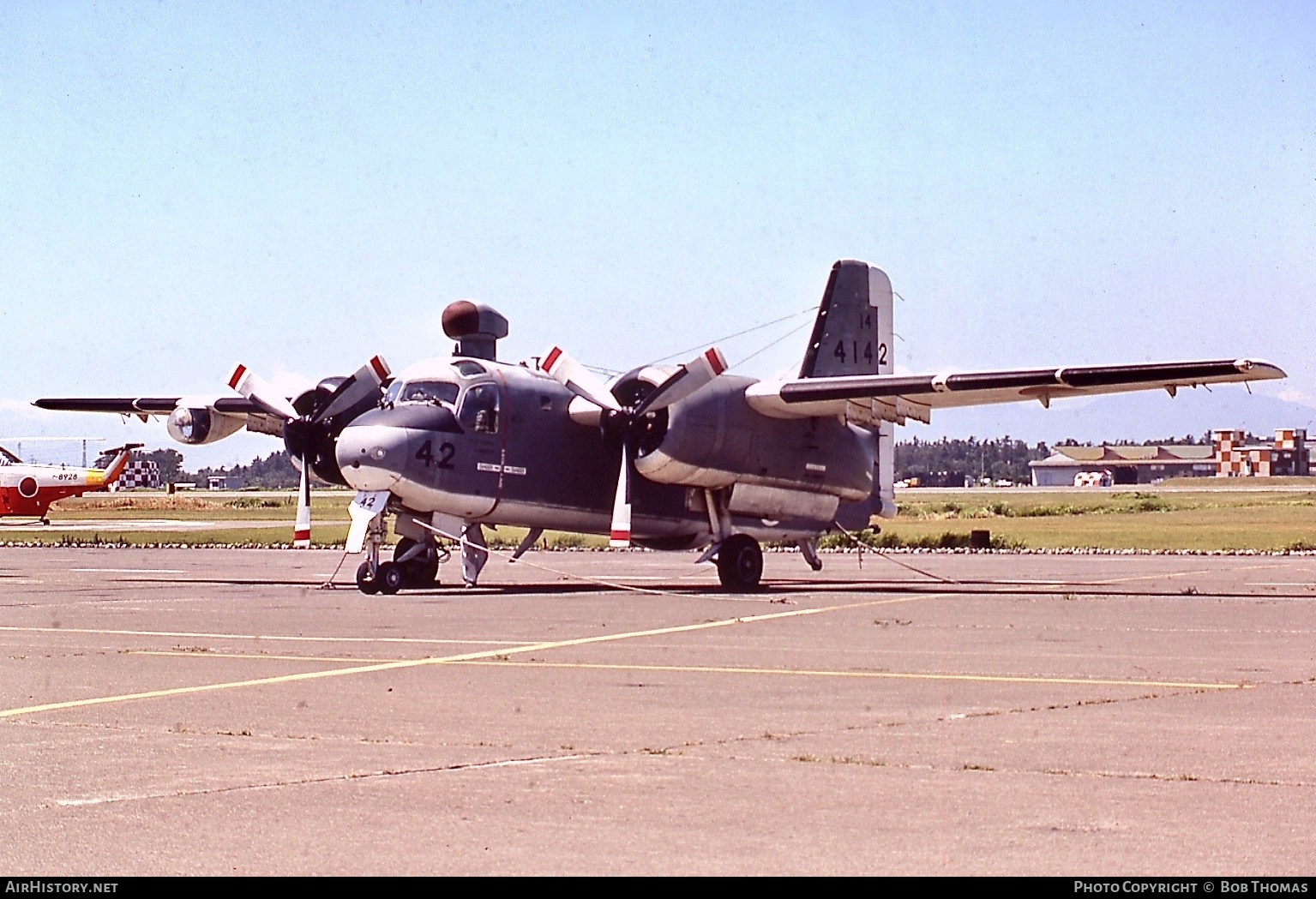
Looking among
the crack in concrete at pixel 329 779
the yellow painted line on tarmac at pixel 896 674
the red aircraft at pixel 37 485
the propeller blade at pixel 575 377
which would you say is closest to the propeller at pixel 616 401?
the propeller blade at pixel 575 377

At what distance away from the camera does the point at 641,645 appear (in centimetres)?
1725

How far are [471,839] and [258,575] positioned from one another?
87.4ft

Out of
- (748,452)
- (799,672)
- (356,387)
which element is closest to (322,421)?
(356,387)

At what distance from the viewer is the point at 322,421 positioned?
2884cm

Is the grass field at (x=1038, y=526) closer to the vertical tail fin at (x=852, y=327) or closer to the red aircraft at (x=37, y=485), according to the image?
the red aircraft at (x=37, y=485)

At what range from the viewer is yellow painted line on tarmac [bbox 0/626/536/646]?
17.4m

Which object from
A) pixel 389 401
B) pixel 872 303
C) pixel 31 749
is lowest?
pixel 31 749

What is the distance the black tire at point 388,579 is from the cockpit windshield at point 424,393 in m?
2.93

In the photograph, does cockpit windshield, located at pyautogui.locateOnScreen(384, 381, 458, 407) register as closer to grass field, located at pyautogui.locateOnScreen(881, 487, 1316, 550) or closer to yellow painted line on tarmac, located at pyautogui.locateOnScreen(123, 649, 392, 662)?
yellow painted line on tarmac, located at pyautogui.locateOnScreen(123, 649, 392, 662)

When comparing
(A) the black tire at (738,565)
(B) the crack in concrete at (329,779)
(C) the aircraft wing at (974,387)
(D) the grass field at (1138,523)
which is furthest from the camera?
(D) the grass field at (1138,523)

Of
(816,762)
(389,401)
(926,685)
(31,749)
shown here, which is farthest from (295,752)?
(389,401)

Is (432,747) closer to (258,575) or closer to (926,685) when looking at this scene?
(926,685)

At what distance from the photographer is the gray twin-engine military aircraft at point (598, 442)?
2583cm

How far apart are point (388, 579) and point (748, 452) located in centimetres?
687
